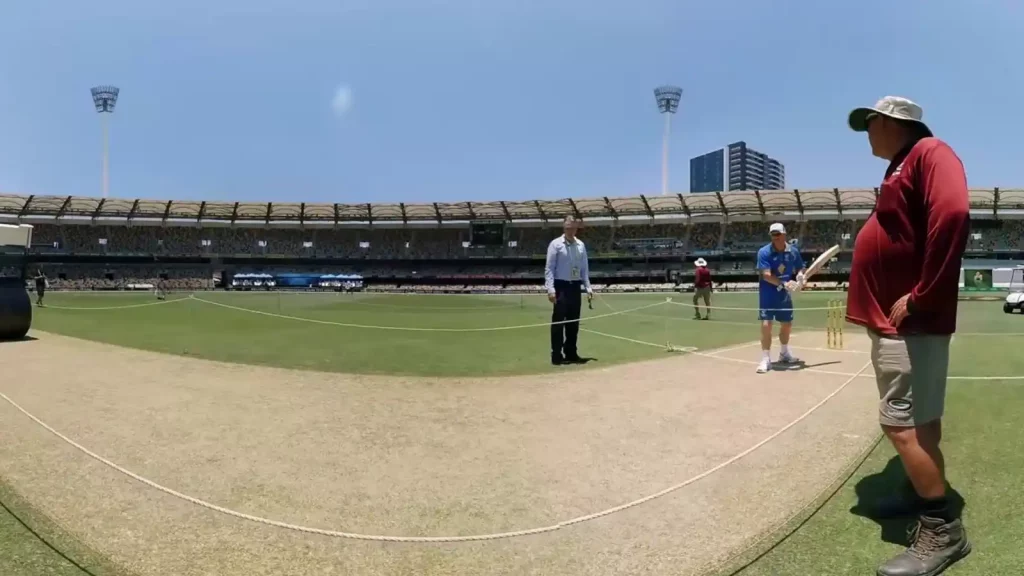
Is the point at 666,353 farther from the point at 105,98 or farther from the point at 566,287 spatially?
the point at 105,98

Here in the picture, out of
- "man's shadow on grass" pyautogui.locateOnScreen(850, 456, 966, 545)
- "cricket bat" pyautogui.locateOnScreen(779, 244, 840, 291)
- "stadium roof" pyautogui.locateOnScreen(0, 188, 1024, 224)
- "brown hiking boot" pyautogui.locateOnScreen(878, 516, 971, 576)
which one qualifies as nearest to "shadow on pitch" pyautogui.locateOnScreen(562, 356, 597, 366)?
"cricket bat" pyautogui.locateOnScreen(779, 244, 840, 291)

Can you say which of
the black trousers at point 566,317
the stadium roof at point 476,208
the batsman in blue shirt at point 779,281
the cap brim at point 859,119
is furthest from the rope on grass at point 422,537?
the stadium roof at point 476,208

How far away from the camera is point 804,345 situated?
10461mm

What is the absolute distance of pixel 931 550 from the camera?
8.21 ft

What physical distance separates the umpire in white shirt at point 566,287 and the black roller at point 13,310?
1011 cm

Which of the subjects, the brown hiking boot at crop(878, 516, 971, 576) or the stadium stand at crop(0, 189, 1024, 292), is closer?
the brown hiking boot at crop(878, 516, 971, 576)

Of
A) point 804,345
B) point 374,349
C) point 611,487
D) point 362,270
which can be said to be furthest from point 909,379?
point 362,270

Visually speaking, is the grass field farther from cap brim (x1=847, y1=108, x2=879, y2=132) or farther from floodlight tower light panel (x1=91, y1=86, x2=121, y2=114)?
floodlight tower light panel (x1=91, y1=86, x2=121, y2=114)

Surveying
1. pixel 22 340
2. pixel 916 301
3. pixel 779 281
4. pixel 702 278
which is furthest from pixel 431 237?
pixel 916 301

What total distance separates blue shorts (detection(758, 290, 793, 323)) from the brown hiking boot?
18.6 ft

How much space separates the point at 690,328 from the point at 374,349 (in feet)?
26.3

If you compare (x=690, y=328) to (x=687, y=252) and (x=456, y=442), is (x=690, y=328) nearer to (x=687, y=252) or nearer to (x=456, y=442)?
(x=456, y=442)

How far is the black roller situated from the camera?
1153cm

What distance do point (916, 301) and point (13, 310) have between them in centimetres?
1428
